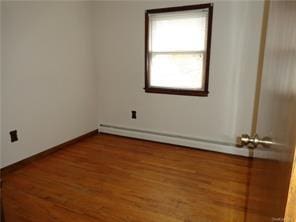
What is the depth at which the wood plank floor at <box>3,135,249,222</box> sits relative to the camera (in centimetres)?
183

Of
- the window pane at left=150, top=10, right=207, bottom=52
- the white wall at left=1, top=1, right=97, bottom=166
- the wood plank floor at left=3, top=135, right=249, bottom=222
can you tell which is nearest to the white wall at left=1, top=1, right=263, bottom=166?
the white wall at left=1, top=1, right=97, bottom=166

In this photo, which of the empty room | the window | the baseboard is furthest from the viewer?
the baseboard

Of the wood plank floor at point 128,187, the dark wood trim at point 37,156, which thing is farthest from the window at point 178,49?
the dark wood trim at point 37,156

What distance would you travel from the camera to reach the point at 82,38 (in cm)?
329

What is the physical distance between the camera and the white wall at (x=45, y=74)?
2426mm

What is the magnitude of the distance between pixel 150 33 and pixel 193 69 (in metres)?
0.75

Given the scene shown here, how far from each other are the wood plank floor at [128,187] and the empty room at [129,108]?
0.01 metres

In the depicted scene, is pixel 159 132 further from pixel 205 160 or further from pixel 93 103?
pixel 93 103

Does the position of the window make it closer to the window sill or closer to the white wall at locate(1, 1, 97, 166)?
the window sill

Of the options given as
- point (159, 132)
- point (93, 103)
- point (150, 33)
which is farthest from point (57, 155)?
point (150, 33)

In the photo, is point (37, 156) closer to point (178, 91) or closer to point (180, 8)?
point (178, 91)

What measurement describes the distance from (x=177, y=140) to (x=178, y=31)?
1.42 metres

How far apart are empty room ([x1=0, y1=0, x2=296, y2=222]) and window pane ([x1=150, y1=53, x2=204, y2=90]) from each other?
13 millimetres

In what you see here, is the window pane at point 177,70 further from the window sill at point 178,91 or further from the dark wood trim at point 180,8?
the dark wood trim at point 180,8
